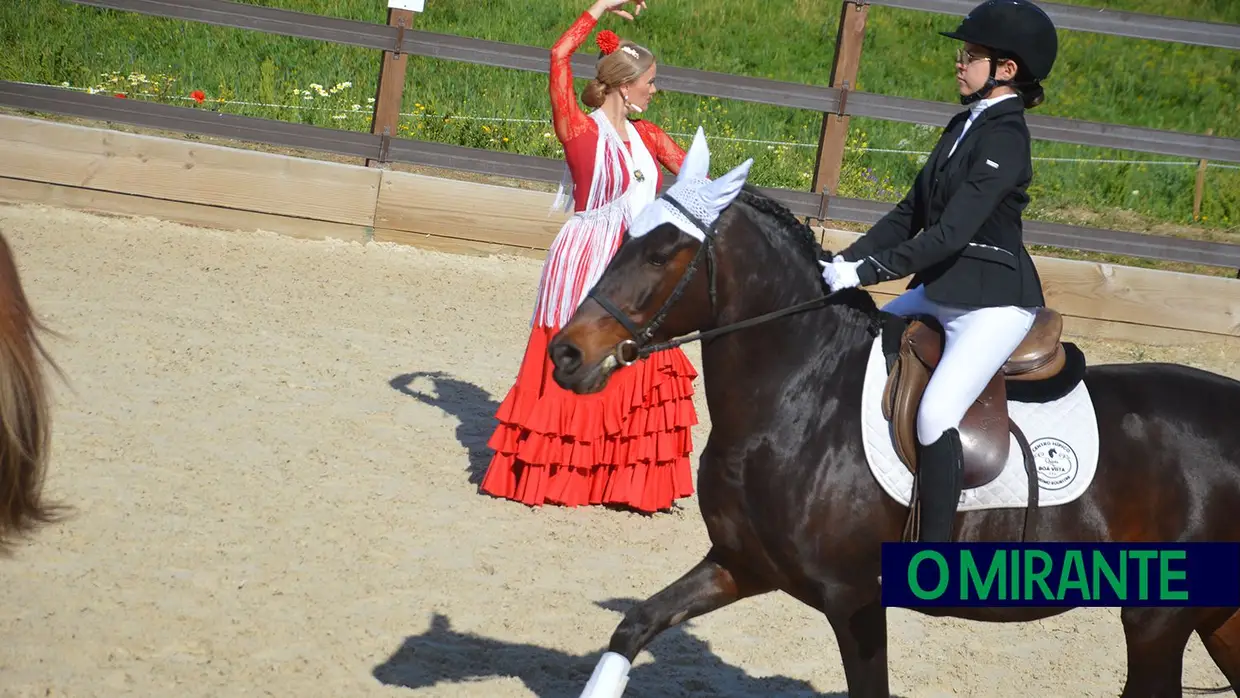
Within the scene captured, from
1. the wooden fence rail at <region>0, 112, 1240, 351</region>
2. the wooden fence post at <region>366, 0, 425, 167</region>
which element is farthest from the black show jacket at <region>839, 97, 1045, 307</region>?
the wooden fence post at <region>366, 0, 425, 167</region>

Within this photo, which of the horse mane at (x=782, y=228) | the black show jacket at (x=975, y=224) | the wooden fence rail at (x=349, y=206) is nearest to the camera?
the black show jacket at (x=975, y=224)

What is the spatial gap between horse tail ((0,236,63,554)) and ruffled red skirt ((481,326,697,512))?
2554 millimetres

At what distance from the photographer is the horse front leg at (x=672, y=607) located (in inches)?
137

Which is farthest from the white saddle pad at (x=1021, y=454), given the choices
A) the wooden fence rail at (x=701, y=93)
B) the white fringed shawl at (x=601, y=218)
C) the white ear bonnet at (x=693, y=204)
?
the wooden fence rail at (x=701, y=93)

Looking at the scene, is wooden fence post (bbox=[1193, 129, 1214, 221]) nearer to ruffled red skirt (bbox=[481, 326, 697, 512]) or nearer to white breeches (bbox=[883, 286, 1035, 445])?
ruffled red skirt (bbox=[481, 326, 697, 512])

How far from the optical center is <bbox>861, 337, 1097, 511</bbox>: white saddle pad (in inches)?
135

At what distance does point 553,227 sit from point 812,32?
346 inches

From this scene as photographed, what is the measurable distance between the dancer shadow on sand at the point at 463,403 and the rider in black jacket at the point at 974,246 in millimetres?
3322

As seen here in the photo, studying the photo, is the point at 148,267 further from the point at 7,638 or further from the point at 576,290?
the point at 7,638

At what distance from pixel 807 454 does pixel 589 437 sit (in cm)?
251

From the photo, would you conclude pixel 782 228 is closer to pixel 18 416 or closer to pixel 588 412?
pixel 18 416

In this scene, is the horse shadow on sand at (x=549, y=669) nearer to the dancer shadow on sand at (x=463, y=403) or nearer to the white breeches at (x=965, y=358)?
the white breeches at (x=965, y=358)

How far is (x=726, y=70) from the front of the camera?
15.6 meters

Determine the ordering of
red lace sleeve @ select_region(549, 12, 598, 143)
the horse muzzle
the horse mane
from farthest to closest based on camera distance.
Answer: red lace sleeve @ select_region(549, 12, 598, 143), the horse mane, the horse muzzle
